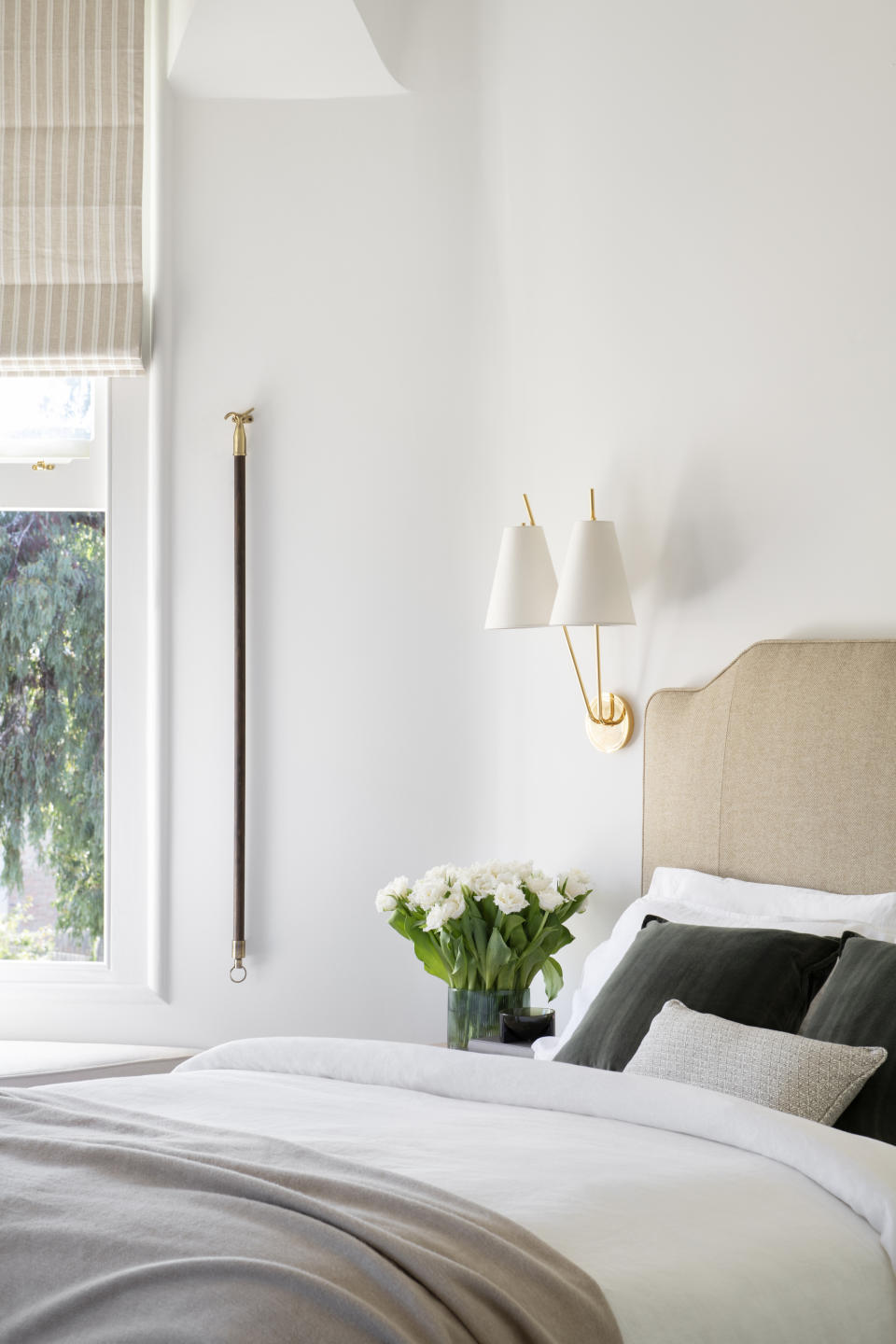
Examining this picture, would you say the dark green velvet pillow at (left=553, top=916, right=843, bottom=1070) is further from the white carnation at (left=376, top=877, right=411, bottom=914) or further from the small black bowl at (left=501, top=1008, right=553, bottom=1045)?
the white carnation at (left=376, top=877, right=411, bottom=914)

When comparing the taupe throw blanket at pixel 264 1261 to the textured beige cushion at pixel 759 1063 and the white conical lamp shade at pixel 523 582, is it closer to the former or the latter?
the textured beige cushion at pixel 759 1063

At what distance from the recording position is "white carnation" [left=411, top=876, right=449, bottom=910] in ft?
9.48

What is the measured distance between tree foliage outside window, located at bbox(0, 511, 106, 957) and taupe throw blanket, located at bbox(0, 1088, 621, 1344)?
2.11 meters

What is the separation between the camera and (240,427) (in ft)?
11.7

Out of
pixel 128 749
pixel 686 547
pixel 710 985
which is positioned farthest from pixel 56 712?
pixel 710 985

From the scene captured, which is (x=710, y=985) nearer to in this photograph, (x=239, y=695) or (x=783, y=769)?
(x=783, y=769)

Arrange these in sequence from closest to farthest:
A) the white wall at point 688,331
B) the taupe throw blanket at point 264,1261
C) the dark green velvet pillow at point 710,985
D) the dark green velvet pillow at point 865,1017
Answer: the taupe throw blanket at point 264,1261
the dark green velvet pillow at point 865,1017
the dark green velvet pillow at point 710,985
the white wall at point 688,331

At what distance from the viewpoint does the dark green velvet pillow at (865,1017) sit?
6.11 ft

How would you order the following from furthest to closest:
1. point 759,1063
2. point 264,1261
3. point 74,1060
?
1. point 74,1060
2. point 759,1063
3. point 264,1261

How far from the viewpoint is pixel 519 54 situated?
11.2 feet

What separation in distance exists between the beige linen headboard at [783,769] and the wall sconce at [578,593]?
18 centimetres

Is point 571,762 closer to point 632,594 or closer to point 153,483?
point 632,594

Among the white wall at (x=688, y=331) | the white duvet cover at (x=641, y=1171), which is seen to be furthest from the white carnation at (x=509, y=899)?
the white duvet cover at (x=641, y=1171)

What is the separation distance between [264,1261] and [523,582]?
80.1 inches
